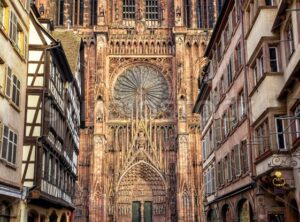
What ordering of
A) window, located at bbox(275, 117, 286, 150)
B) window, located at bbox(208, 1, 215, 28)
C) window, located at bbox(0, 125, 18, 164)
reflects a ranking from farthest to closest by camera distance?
window, located at bbox(208, 1, 215, 28), window, located at bbox(0, 125, 18, 164), window, located at bbox(275, 117, 286, 150)

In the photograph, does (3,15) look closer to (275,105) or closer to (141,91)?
(275,105)

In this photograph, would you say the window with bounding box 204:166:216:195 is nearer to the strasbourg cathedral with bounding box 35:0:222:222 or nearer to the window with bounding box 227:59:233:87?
the window with bounding box 227:59:233:87

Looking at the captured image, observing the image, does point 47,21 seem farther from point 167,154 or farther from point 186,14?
point 186,14

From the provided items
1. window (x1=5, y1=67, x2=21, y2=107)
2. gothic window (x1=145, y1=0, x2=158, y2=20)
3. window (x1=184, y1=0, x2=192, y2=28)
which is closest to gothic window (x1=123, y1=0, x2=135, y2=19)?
gothic window (x1=145, y1=0, x2=158, y2=20)

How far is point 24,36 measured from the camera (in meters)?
22.1

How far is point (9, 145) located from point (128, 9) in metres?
45.4

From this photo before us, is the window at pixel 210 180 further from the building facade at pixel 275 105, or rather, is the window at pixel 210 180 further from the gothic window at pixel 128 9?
the gothic window at pixel 128 9

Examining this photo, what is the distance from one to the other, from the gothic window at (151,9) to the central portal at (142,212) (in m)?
22.9

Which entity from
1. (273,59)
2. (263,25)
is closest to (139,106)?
(263,25)

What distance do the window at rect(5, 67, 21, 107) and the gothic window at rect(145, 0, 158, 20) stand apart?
4253cm

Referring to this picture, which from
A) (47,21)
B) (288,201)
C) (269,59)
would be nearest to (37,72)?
(47,21)

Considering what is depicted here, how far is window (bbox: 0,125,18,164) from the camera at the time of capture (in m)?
18.4

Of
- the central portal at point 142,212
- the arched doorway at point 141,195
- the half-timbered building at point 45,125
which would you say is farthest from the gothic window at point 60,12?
the half-timbered building at point 45,125

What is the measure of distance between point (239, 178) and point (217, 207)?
743 cm
